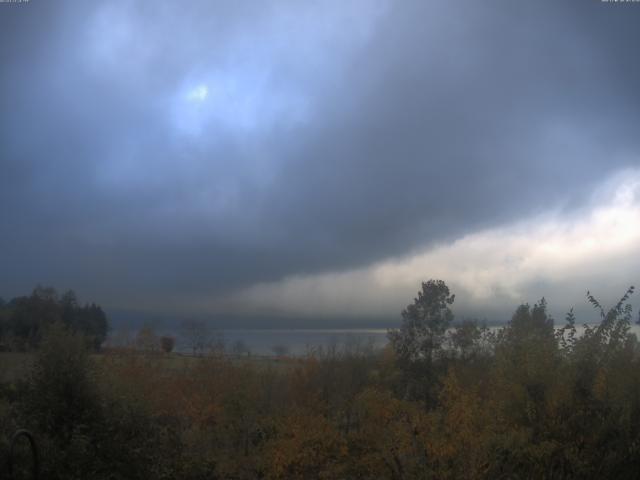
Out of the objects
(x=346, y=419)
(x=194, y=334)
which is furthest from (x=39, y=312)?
(x=346, y=419)

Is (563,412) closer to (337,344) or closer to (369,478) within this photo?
(369,478)

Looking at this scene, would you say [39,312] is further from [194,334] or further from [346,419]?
[346,419]

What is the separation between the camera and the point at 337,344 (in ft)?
98.7

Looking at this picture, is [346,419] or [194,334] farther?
[194,334]

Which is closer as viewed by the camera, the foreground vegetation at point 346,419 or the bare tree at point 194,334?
the foreground vegetation at point 346,419

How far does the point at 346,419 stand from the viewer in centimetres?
2255

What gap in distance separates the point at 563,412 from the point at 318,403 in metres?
12.0

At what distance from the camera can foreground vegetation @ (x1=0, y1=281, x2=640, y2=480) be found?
12.0m

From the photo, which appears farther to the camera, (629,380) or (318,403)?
(318,403)

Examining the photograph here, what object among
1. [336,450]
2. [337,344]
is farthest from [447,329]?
[336,450]

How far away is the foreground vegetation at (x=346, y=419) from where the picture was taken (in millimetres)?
11953

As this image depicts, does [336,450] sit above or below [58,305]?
below

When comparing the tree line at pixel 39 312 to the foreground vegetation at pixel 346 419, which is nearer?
the foreground vegetation at pixel 346 419

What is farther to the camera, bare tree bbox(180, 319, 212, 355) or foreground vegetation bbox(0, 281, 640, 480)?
bare tree bbox(180, 319, 212, 355)
